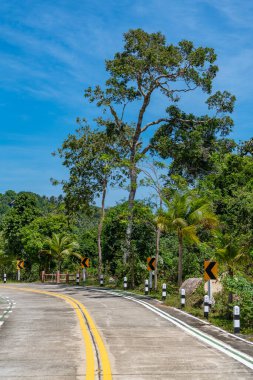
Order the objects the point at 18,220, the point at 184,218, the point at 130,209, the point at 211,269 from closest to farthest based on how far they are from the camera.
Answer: the point at 211,269
the point at 184,218
the point at 130,209
the point at 18,220

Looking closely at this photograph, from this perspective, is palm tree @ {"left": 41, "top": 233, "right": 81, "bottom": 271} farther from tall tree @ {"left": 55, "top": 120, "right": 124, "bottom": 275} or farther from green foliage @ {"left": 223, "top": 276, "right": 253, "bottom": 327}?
green foliage @ {"left": 223, "top": 276, "right": 253, "bottom": 327}

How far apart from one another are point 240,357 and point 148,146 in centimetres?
3281

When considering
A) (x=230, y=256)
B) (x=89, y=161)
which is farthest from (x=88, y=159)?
(x=230, y=256)

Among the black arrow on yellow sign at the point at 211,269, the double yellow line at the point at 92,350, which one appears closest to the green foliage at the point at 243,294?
the black arrow on yellow sign at the point at 211,269

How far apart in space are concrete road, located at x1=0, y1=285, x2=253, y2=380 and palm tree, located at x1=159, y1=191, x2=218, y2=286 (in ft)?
30.2

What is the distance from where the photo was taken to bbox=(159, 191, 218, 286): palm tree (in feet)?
87.7

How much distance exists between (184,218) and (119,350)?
17.0 metres

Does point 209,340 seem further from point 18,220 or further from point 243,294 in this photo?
point 18,220

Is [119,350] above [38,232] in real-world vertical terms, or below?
below

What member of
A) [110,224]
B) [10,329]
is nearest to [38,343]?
[10,329]

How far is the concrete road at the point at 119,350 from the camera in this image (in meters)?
8.59

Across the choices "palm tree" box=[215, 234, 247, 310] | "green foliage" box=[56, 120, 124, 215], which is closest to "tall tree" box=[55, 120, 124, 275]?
"green foliage" box=[56, 120, 124, 215]

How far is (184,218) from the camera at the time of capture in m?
27.4

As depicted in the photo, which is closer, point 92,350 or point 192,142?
point 92,350
